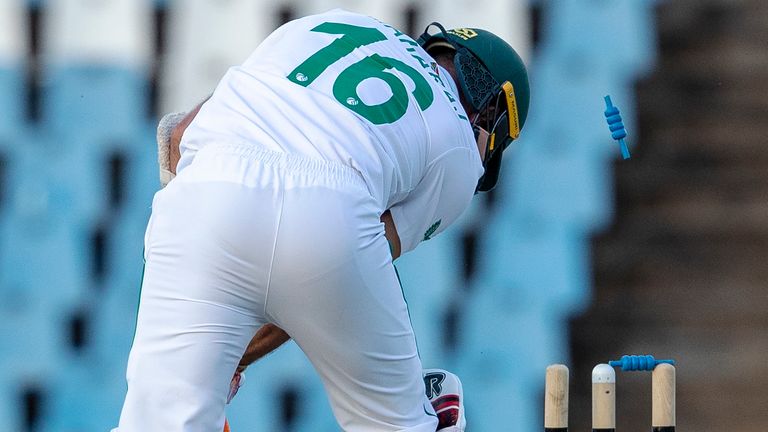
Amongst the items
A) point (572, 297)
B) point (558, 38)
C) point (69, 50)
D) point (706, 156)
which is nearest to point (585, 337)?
point (572, 297)

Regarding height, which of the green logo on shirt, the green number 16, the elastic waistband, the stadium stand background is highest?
A: the green number 16

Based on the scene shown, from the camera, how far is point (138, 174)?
333cm

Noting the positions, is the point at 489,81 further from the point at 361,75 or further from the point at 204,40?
the point at 204,40

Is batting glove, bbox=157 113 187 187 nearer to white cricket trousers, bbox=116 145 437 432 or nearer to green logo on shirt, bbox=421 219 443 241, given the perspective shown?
white cricket trousers, bbox=116 145 437 432

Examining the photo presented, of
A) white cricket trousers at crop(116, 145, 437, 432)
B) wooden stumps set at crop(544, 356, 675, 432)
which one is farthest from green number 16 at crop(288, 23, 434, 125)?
wooden stumps set at crop(544, 356, 675, 432)

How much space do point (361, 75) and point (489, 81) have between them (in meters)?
0.39

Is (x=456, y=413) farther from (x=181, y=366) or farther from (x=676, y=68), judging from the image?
(x=676, y=68)

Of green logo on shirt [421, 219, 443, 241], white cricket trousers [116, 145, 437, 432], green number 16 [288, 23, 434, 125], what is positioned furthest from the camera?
green logo on shirt [421, 219, 443, 241]

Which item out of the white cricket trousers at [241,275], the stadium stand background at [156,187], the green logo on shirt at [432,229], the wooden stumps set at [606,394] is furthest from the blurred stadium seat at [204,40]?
the white cricket trousers at [241,275]

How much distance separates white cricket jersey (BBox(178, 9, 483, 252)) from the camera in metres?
1.58

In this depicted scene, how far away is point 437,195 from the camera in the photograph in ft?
5.69

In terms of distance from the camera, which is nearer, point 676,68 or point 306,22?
point 306,22

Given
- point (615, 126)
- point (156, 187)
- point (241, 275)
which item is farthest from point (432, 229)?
point (156, 187)

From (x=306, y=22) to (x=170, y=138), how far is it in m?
0.29
